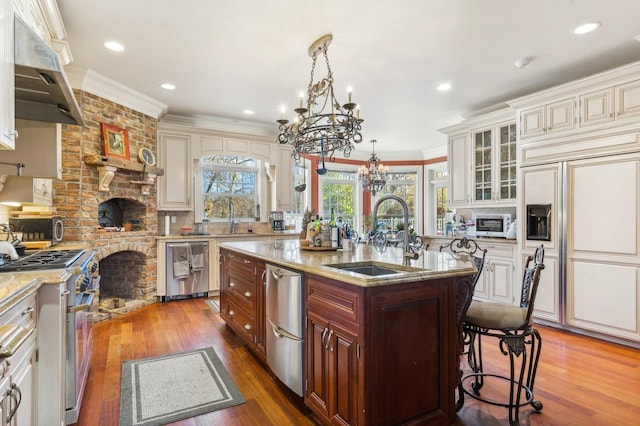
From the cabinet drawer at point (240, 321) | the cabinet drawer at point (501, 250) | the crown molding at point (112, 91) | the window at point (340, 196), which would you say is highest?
the crown molding at point (112, 91)

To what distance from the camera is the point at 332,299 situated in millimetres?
1833

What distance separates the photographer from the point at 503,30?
111 inches

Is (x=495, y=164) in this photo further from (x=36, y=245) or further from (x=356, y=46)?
(x=36, y=245)

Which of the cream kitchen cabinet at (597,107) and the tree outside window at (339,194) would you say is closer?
the cream kitchen cabinet at (597,107)

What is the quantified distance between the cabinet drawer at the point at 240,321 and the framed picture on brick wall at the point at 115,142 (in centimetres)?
235

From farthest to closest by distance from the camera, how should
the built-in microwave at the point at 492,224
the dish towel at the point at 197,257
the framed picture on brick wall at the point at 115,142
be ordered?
the dish towel at the point at 197,257, the built-in microwave at the point at 492,224, the framed picture on brick wall at the point at 115,142

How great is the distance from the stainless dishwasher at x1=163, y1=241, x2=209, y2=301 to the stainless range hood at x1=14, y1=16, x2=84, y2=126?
273cm

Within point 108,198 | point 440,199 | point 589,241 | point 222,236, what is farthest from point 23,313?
point 440,199

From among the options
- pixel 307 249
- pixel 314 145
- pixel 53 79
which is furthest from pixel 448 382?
pixel 53 79

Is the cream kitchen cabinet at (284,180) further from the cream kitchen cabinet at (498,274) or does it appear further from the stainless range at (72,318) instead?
the stainless range at (72,318)

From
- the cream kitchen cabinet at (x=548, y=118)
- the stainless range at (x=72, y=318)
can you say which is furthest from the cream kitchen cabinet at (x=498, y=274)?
the stainless range at (x=72, y=318)

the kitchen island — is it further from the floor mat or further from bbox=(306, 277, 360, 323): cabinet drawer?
the floor mat

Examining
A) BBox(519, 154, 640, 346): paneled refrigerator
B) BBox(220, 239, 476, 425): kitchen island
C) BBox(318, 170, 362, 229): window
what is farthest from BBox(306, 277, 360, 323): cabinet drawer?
BBox(318, 170, 362, 229): window

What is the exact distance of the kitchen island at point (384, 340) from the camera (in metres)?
1.63
